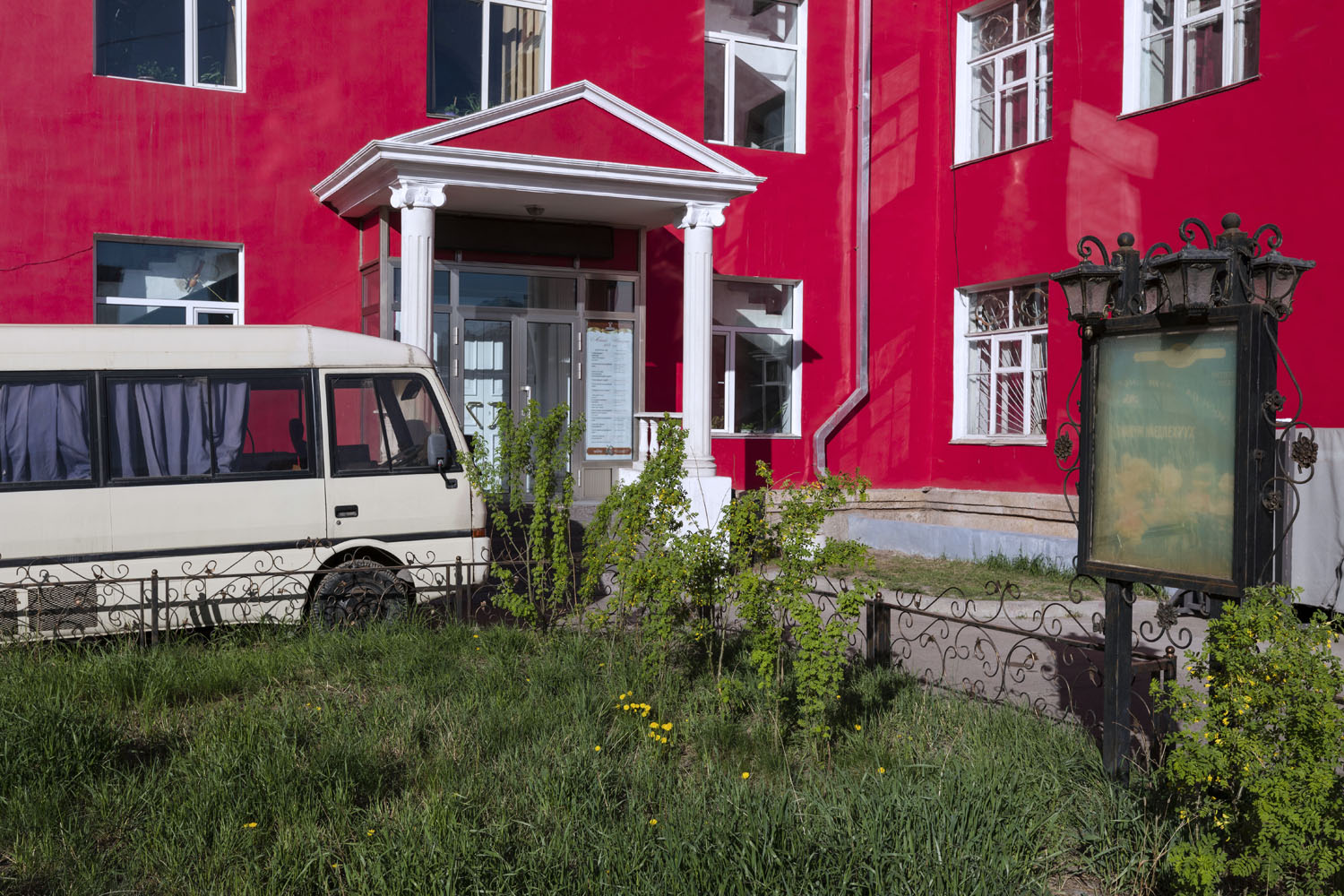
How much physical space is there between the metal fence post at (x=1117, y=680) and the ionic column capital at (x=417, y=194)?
25.9ft

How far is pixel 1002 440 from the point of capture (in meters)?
14.3

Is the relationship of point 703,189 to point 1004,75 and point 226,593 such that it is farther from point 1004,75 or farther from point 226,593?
point 226,593

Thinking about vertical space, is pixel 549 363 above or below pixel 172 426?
above

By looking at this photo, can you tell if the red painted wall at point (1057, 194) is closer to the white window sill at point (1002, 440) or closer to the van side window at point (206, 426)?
the white window sill at point (1002, 440)

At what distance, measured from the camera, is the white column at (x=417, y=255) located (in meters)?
10.6

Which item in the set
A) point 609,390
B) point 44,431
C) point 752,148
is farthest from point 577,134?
point 44,431

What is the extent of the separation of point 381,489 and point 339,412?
62 cm

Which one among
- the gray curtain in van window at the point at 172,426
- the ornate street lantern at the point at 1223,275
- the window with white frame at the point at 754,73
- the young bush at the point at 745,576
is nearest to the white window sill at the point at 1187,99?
the window with white frame at the point at 754,73

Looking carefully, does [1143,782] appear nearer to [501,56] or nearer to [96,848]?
[96,848]

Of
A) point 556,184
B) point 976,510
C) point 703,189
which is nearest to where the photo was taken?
point 556,184

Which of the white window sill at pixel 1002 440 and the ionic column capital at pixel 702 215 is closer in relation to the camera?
the ionic column capital at pixel 702 215

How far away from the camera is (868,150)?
15.0 metres

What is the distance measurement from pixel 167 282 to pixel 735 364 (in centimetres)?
682

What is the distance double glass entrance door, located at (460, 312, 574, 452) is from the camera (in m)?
12.7
